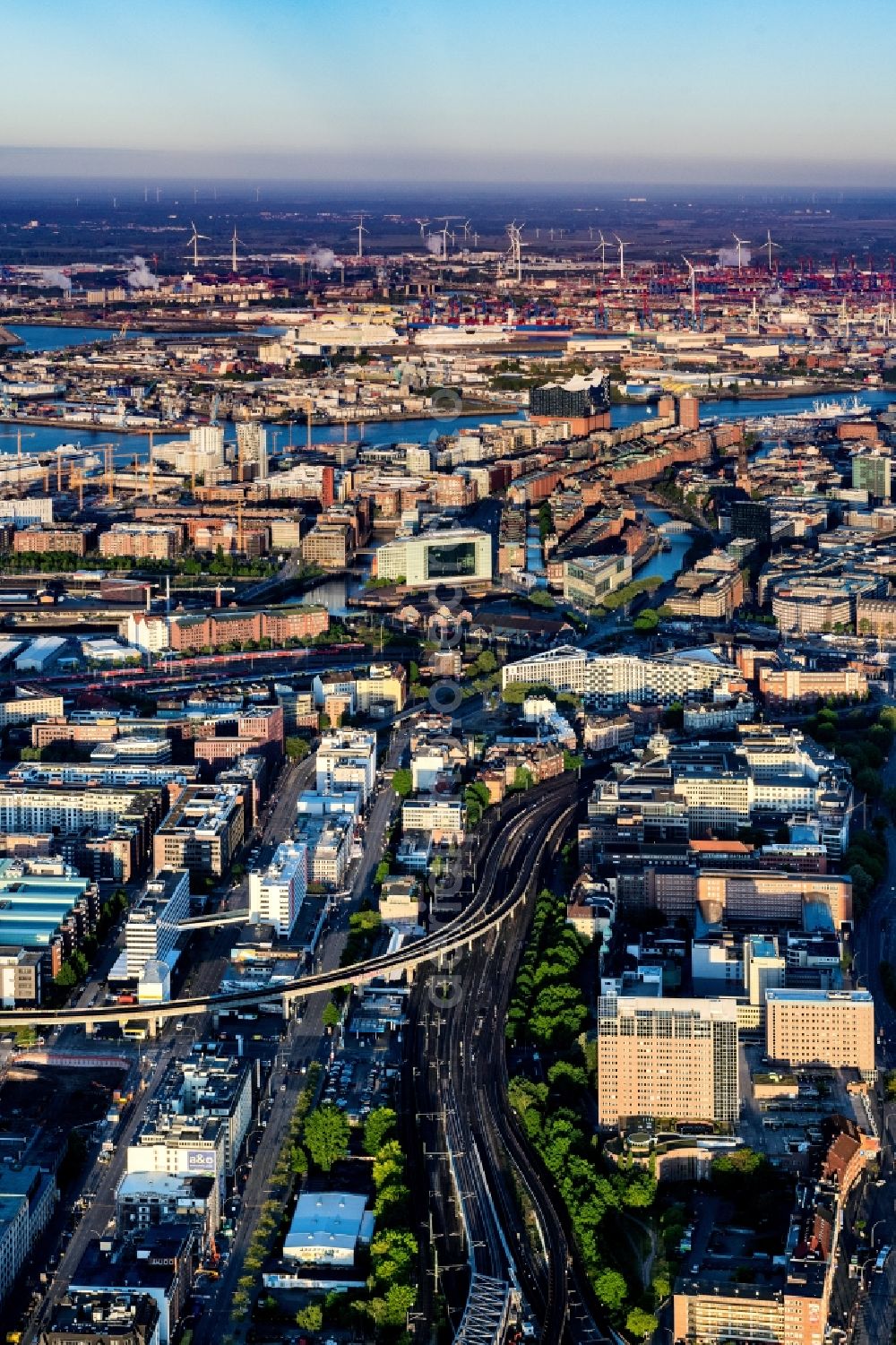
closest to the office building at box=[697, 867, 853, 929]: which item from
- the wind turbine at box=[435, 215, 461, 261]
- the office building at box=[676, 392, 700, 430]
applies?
the office building at box=[676, 392, 700, 430]

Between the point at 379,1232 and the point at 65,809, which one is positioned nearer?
the point at 379,1232

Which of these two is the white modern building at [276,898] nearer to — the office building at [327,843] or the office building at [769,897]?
the office building at [327,843]

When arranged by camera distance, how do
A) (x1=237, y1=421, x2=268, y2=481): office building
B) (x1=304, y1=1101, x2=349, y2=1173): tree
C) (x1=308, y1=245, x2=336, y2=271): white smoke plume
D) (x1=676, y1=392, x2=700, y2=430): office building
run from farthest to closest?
(x1=308, y1=245, x2=336, y2=271): white smoke plume
(x1=676, y1=392, x2=700, y2=430): office building
(x1=237, y1=421, x2=268, y2=481): office building
(x1=304, y1=1101, x2=349, y2=1173): tree

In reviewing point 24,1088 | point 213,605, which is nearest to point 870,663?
point 213,605

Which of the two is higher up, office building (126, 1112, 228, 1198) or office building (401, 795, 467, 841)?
office building (401, 795, 467, 841)

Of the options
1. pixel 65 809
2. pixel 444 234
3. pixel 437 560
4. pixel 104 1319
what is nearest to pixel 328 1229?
pixel 104 1319

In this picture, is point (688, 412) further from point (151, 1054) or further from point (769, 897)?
point (151, 1054)

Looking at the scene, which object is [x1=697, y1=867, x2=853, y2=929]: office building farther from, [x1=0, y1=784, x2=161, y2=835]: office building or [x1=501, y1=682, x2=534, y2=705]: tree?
[x1=501, y1=682, x2=534, y2=705]: tree
